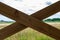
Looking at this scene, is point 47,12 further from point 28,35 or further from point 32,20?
point 28,35

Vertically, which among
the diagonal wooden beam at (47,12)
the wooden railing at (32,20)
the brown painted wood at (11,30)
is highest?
the diagonal wooden beam at (47,12)

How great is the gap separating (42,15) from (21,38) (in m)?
0.42

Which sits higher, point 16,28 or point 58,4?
point 58,4

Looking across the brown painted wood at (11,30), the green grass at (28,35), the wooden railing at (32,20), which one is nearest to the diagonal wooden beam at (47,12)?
the wooden railing at (32,20)

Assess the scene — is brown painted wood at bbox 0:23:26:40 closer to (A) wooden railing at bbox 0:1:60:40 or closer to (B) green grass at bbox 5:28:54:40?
(A) wooden railing at bbox 0:1:60:40

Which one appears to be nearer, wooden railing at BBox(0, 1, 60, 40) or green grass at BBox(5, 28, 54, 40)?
wooden railing at BBox(0, 1, 60, 40)

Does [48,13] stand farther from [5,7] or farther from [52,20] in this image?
[52,20]

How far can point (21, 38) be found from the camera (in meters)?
1.19

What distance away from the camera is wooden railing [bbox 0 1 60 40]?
0.82 meters

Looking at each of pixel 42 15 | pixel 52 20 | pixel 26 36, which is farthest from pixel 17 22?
pixel 52 20

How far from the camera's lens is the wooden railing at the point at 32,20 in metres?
0.82

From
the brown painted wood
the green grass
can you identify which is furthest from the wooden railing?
the green grass

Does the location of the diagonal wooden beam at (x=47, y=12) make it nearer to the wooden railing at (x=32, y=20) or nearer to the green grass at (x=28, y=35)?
the wooden railing at (x=32, y=20)

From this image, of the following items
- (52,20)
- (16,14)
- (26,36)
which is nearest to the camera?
(16,14)
